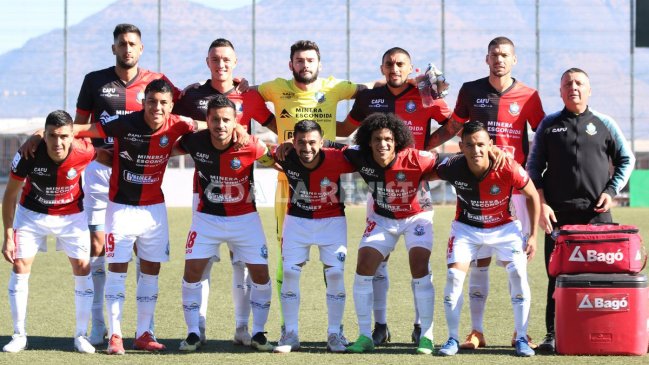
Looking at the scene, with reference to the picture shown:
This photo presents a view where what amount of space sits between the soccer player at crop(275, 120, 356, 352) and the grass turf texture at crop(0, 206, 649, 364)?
1.19 feet

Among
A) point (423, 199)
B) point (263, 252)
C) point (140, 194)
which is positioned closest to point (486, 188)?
point (423, 199)

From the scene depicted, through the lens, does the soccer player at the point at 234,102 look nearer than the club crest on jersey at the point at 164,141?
No

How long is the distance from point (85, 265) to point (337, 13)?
22180mm

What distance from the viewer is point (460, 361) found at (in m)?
7.21

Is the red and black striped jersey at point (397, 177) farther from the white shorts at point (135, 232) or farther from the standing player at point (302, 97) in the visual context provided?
the white shorts at point (135, 232)

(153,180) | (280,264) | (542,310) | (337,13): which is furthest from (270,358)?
(337,13)

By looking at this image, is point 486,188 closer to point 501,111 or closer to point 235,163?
point 501,111

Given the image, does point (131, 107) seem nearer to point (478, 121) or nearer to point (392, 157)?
point (392, 157)

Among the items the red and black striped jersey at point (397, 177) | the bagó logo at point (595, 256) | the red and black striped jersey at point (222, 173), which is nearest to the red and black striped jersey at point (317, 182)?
the red and black striped jersey at point (397, 177)

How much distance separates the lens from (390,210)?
786cm

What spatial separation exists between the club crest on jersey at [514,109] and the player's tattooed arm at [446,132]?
0.43 metres

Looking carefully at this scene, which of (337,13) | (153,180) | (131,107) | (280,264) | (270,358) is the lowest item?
(270,358)

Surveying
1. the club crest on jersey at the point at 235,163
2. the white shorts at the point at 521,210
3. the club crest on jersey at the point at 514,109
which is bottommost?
the white shorts at the point at 521,210

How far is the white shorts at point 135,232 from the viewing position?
778 centimetres
